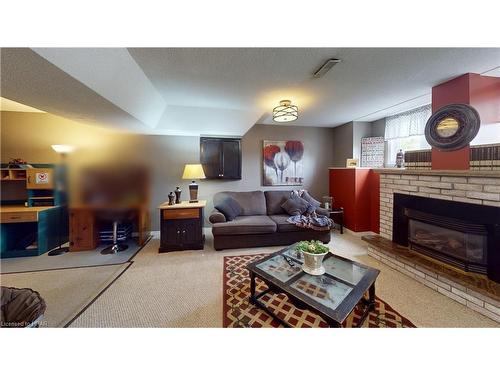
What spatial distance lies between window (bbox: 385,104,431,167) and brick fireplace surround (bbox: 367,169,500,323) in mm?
825

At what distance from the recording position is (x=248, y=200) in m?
2.96

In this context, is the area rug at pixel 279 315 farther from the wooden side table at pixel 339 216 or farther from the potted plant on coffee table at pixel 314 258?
the wooden side table at pixel 339 216

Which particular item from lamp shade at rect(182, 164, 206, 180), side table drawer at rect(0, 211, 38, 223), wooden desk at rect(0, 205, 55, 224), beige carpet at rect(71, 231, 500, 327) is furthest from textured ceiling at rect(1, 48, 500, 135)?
beige carpet at rect(71, 231, 500, 327)

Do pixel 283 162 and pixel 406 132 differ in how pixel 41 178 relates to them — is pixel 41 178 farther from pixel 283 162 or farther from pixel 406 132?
pixel 406 132

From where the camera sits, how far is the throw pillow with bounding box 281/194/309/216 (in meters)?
2.79

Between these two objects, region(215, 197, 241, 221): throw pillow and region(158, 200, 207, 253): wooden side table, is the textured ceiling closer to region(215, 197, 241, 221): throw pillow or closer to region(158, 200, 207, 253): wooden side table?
region(158, 200, 207, 253): wooden side table

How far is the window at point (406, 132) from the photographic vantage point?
2311 mm

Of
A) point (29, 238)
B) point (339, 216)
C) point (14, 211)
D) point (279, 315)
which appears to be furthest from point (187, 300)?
point (339, 216)

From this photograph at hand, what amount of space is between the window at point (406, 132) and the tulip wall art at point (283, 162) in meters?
1.48
